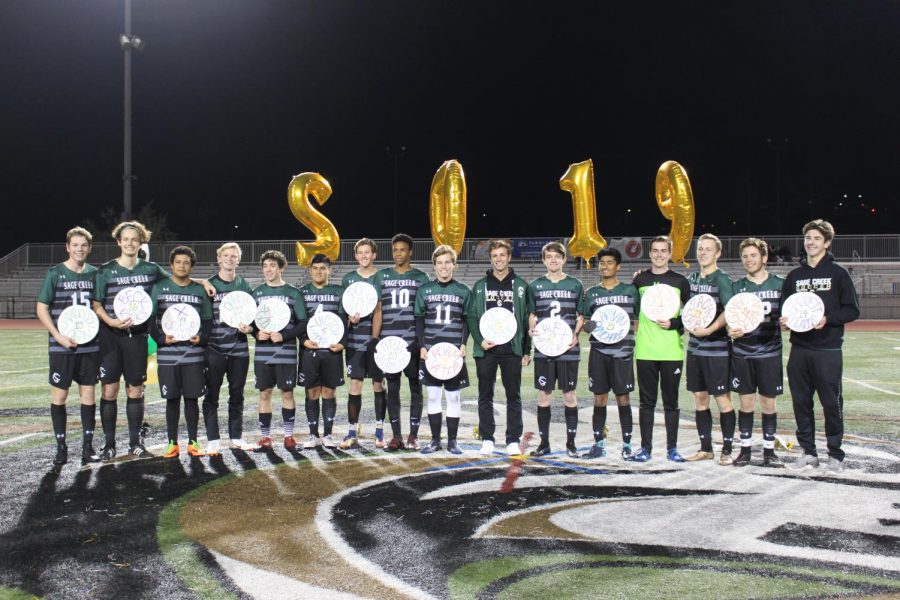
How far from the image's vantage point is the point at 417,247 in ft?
116

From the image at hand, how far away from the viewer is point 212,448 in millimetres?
6793

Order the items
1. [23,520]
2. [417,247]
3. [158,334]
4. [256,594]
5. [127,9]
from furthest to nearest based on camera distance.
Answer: [417,247] → [127,9] → [158,334] → [23,520] → [256,594]

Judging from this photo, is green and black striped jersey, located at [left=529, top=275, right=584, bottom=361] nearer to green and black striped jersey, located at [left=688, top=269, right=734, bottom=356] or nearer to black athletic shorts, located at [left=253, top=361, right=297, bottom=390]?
green and black striped jersey, located at [left=688, top=269, right=734, bottom=356]

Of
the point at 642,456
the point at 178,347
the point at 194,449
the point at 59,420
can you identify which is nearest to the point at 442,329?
the point at 642,456

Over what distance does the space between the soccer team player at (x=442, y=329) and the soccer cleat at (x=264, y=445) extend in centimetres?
162

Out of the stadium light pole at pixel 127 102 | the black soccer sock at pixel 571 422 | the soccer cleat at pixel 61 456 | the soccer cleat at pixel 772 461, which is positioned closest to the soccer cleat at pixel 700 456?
the soccer cleat at pixel 772 461

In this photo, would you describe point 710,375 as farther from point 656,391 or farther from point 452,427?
point 452,427

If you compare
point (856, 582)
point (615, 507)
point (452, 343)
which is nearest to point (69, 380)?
point (452, 343)

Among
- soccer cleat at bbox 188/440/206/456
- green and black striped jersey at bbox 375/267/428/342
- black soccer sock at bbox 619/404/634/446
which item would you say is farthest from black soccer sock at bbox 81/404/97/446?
black soccer sock at bbox 619/404/634/446

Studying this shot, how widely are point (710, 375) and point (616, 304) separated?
43.2 inches

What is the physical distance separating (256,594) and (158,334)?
12.6 ft

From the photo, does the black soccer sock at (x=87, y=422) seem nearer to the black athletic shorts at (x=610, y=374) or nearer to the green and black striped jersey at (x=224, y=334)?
the green and black striped jersey at (x=224, y=334)

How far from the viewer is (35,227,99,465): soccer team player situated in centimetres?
648

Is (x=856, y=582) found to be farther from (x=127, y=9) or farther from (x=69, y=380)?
(x=127, y=9)
